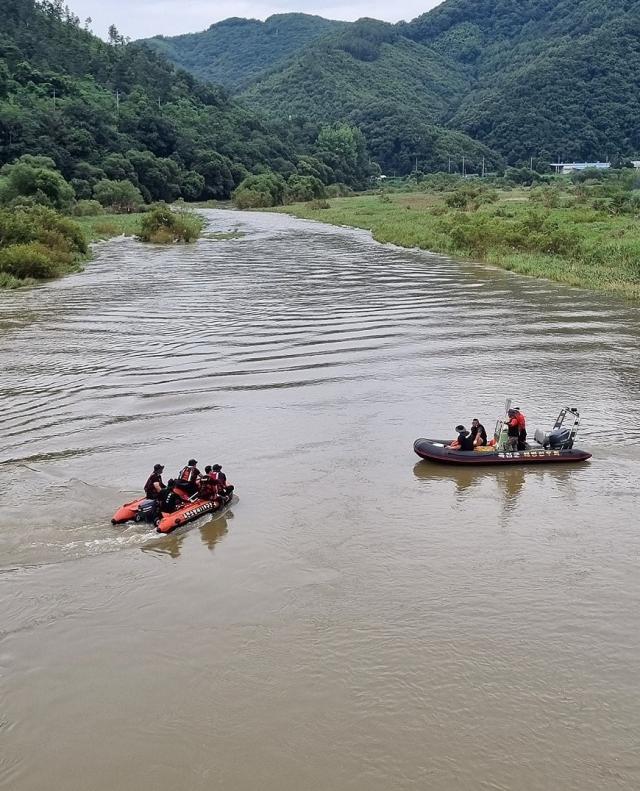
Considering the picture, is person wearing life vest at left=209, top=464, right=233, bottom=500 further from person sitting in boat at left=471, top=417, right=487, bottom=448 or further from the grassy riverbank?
the grassy riverbank

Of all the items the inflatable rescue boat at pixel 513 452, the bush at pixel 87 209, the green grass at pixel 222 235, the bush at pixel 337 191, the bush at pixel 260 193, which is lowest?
the inflatable rescue boat at pixel 513 452

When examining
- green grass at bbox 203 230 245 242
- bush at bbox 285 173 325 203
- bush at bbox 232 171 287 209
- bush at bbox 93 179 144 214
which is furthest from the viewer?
bush at bbox 285 173 325 203

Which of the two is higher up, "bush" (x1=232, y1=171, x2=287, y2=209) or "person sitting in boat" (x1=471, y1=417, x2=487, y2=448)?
"bush" (x1=232, y1=171, x2=287, y2=209)

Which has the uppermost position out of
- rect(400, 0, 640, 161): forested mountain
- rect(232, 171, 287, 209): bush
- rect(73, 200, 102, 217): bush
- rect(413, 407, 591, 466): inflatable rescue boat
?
rect(400, 0, 640, 161): forested mountain

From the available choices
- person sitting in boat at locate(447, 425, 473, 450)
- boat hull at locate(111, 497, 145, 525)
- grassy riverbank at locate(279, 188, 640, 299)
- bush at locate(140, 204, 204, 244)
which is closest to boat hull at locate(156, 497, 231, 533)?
boat hull at locate(111, 497, 145, 525)

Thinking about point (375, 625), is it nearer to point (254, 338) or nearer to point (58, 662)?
point (58, 662)

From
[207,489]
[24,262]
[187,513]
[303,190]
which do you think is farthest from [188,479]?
[303,190]

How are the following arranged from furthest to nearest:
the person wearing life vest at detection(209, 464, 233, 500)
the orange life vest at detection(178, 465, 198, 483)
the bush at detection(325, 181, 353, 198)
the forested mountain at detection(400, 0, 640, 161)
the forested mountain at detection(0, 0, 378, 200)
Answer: the forested mountain at detection(400, 0, 640, 161) → the bush at detection(325, 181, 353, 198) → the forested mountain at detection(0, 0, 378, 200) → the person wearing life vest at detection(209, 464, 233, 500) → the orange life vest at detection(178, 465, 198, 483)

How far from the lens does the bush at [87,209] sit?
258 ft

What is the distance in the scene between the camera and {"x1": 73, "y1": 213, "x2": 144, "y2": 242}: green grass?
63213 millimetres

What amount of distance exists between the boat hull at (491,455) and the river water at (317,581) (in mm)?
270

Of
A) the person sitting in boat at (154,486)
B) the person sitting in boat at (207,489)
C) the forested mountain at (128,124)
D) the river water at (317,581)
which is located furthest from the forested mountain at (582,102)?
the person sitting in boat at (154,486)

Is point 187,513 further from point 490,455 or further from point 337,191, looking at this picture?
point 337,191

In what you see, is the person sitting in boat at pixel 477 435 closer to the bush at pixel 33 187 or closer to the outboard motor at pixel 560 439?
the outboard motor at pixel 560 439
